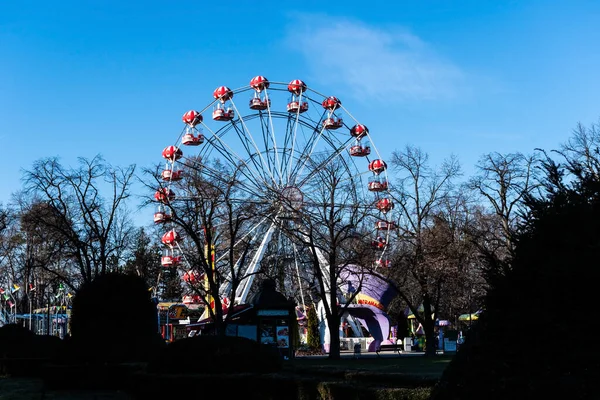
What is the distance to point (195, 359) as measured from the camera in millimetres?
14812

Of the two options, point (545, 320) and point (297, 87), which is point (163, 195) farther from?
point (545, 320)

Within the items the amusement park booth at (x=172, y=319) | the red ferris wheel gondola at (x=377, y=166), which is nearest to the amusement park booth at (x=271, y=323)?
the red ferris wheel gondola at (x=377, y=166)

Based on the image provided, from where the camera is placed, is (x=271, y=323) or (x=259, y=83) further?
(x=259, y=83)

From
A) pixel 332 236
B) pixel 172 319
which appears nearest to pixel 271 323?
pixel 332 236

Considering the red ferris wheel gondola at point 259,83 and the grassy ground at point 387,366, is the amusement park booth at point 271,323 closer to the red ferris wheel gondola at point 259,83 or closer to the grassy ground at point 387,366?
the grassy ground at point 387,366

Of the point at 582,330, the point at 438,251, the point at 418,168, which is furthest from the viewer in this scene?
the point at 418,168

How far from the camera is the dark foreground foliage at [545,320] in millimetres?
5879

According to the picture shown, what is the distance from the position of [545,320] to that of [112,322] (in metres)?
16.5

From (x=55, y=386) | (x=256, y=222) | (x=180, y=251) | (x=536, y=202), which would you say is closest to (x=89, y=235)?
(x=180, y=251)

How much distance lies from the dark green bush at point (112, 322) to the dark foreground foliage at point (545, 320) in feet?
49.7

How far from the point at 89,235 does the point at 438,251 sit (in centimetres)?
1892

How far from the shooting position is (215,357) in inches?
579

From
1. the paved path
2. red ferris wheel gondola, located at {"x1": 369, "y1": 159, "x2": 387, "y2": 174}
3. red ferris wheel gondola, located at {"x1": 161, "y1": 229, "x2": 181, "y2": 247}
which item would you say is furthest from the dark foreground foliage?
red ferris wheel gondola, located at {"x1": 369, "y1": 159, "x2": 387, "y2": 174}

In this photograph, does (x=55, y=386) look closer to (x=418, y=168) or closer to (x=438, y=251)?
(x=438, y=251)
